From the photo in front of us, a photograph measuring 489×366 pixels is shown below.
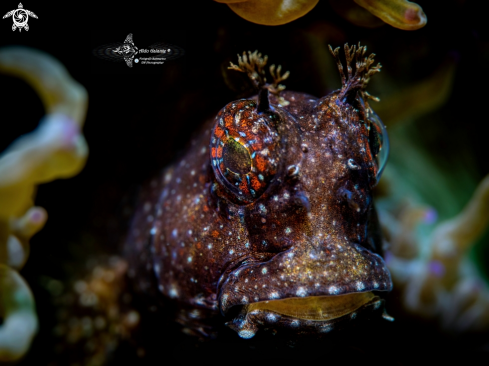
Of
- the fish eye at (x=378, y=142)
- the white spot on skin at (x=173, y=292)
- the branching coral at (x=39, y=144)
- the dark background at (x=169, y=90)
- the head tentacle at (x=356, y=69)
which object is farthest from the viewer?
the dark background at (x=169, y=90)

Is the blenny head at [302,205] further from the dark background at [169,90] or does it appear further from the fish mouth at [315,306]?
the dark background at [169,90]

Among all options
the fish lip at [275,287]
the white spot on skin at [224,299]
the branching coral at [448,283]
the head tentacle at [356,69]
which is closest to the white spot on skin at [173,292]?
the fish lip at [275,287]

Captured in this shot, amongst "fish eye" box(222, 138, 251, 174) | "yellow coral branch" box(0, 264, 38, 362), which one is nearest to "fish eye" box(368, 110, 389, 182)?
"fish eye" box(222, 138, 251, 174)

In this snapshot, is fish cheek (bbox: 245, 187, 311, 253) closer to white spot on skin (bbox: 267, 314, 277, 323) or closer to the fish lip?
the fish lip

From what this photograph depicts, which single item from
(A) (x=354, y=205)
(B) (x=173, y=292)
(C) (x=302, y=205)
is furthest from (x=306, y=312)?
(B) (x=173, y=292)

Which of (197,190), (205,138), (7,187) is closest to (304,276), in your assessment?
(197,190)

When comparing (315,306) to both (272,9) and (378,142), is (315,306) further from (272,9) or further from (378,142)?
(272,9)
